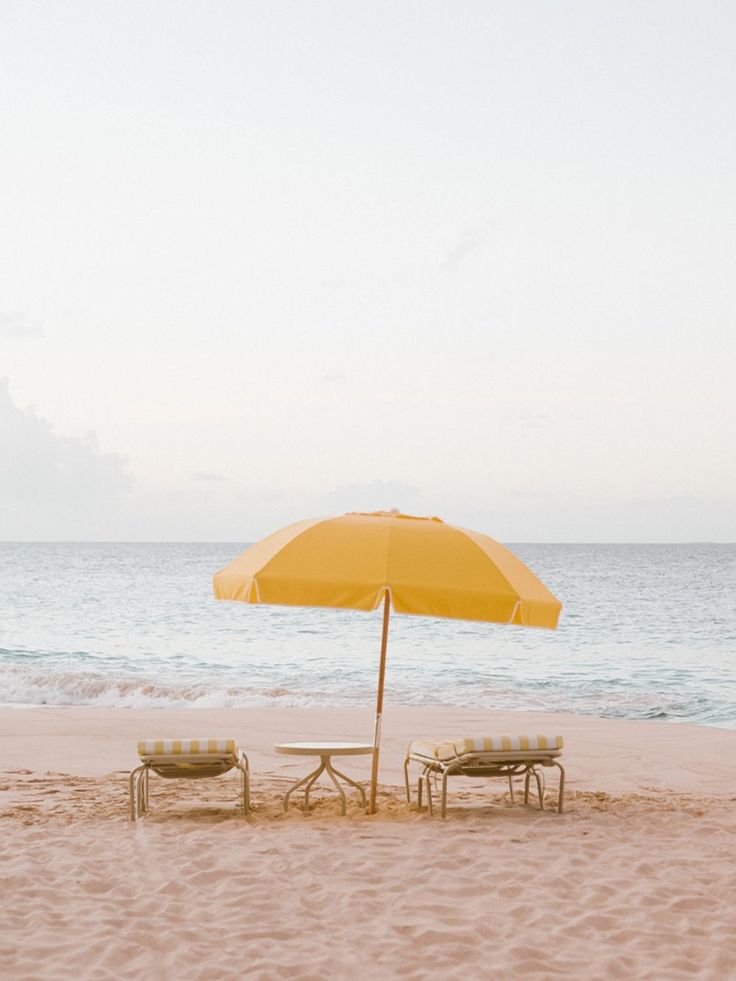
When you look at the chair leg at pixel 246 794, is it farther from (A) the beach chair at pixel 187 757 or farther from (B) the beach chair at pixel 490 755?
(B) the beach chair at pixel 490 755

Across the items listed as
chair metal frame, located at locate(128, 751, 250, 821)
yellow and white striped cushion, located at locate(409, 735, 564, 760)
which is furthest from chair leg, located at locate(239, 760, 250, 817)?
yellow and white striped cushion, located at locate(409, 735, 564, 760)

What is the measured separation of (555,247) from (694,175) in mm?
2900

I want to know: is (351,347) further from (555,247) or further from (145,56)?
(145,56)

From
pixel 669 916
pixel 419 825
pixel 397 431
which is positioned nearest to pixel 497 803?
pixel 419 825

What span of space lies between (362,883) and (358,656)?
2236 centimetres

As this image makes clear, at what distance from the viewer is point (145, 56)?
54.0 feet

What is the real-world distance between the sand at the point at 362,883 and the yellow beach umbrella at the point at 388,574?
4.94 feet

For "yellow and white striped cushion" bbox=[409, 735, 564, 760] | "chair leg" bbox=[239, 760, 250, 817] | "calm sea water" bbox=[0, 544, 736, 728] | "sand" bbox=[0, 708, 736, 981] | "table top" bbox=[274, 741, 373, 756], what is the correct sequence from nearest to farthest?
"sand" bbox=[0, 708, 736, 981] → "yellow and white striped cushion" bbox=[409, 735, 564, 760] → "chair leg" bbox=[239, 760, 250, 817] → "table top" bbox=[274, 741, 373, 756] → "calm sea water" bbox=[0, 544, 736, 728]

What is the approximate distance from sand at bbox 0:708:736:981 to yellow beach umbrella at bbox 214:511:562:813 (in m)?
1.51

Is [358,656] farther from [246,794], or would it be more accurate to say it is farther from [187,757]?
[187,757]

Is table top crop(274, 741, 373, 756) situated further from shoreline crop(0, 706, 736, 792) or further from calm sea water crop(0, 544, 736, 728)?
calm sea water crop(0, 544, 736, 728)

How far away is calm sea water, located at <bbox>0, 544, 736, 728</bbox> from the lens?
1947 cm

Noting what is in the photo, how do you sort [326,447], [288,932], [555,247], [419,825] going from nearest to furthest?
[288,932]
[419,825]
[555,247]
[326,447]

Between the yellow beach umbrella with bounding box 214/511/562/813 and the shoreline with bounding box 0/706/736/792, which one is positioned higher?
the yellow beach umbrella with bounding box 214/511/562/813
